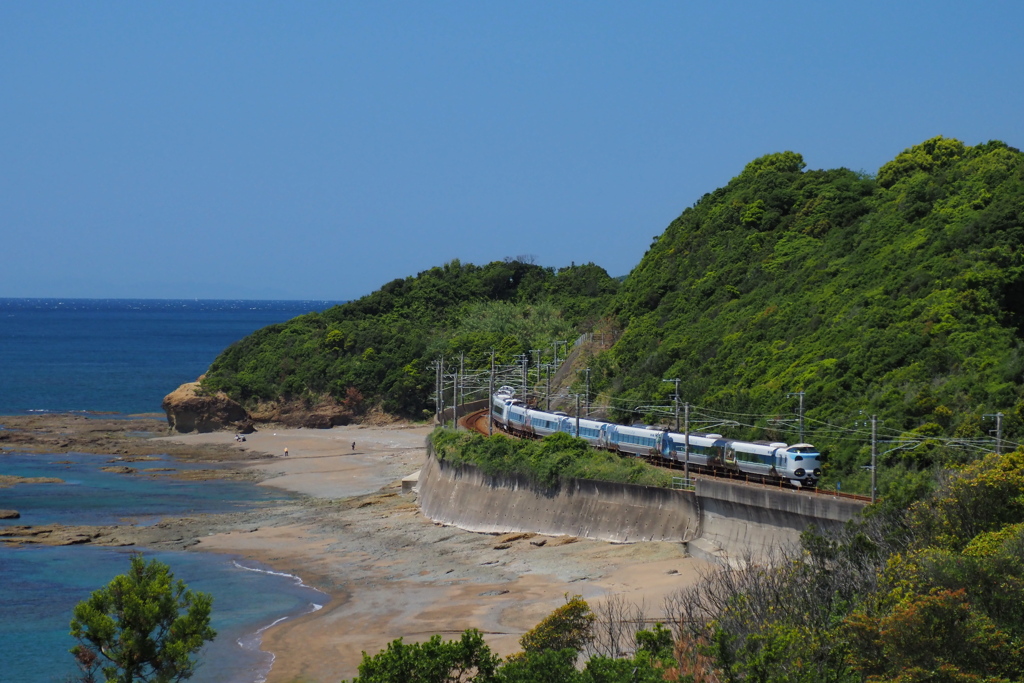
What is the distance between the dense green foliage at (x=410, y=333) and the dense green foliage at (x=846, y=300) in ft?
85.8

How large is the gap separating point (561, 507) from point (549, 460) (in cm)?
223

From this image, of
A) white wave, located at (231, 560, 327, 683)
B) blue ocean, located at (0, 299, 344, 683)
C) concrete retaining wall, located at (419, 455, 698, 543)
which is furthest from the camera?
concrete retaining wall, located at (419, 455, 698, 543)

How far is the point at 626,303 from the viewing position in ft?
265

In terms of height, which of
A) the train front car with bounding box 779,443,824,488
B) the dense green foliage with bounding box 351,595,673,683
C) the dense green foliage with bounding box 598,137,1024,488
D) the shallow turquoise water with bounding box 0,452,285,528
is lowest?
the shallow turquoise water with bounding box 0,452,285,528

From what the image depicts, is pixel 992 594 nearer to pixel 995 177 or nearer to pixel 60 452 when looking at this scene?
pixel 995 177

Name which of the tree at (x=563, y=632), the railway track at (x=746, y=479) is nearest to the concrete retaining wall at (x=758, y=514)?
the railway track at (x=746, y=479)

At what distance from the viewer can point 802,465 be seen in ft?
130

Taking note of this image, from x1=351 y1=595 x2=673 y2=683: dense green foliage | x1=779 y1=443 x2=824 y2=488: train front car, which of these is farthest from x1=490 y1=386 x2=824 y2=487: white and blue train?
x1=351 y1=595 x2=673 y2=683: dense green foliage

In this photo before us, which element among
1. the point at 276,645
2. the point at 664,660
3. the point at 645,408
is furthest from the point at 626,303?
the point at 664,660

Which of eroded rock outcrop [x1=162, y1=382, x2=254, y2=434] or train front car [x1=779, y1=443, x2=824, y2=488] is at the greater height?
train front car [x1=779, y1=443, x2=824, y2=488]

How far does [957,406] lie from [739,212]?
42145 mm

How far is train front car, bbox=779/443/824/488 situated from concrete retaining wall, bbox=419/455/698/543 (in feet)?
12.2

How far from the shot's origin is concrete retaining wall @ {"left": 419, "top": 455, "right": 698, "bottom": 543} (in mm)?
41156

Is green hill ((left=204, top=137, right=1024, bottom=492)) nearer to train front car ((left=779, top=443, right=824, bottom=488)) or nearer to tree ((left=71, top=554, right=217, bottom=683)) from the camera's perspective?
train front car ((left=779, top=443, right=824, bottom=488))
